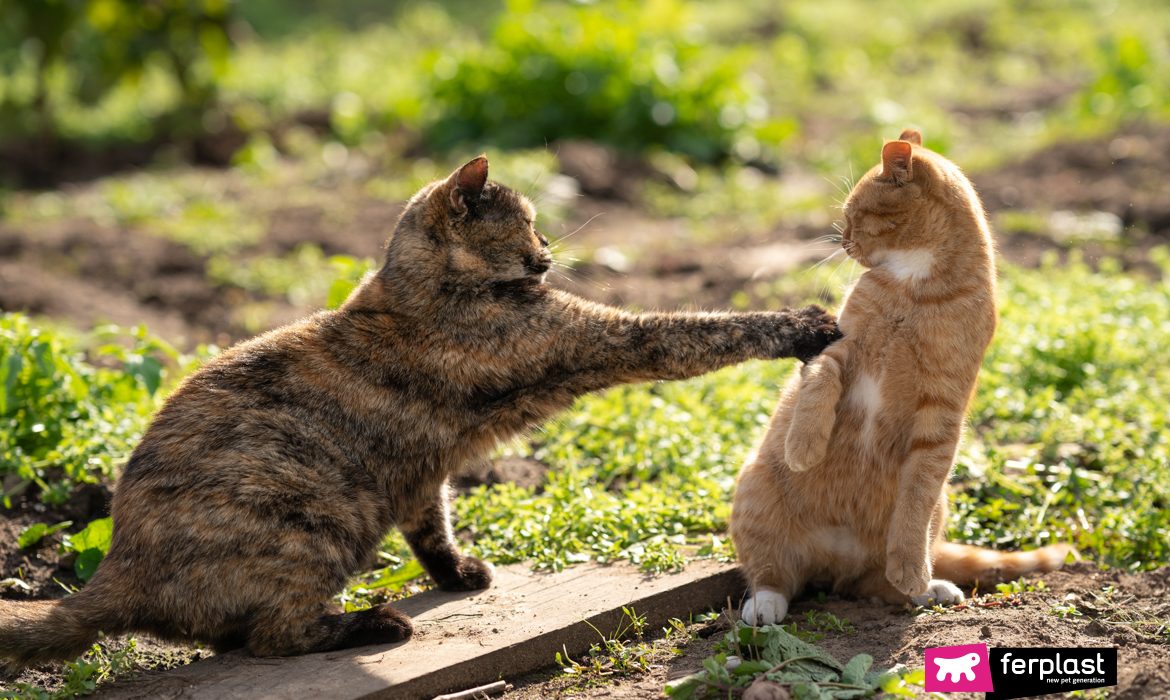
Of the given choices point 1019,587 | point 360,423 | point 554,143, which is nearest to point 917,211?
point 1019,587

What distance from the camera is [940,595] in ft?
14.5

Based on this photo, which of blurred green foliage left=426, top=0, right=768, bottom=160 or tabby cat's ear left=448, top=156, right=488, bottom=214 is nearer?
tabby cat's ear left=448, top=156, right=488, bottom=214

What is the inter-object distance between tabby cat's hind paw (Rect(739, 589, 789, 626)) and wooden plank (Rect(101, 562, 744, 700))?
0.29m

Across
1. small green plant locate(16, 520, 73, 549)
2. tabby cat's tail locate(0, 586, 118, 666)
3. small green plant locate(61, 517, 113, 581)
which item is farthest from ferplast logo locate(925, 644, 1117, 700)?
small green plant locate(16, 520, 73, 549)

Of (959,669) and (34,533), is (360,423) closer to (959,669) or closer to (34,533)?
(34,533)

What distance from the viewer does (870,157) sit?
10.2 metres

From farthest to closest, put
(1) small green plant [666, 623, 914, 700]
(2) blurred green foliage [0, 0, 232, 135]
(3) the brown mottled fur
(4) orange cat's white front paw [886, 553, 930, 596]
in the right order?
1. (2) blurred green foliage [0, 0, 232, 135]
2. (4) orange cat's white front paw [886, 553, 930, 596]
3. (3) the brown mottled fur
4. (1) small green plant [666, 623, 914, 700]

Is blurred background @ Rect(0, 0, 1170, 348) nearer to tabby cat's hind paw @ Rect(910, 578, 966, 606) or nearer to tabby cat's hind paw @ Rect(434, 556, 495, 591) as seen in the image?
tabby cat's hind paw @ Rect(434, 556, 495, 591)

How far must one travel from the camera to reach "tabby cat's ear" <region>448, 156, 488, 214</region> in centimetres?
455

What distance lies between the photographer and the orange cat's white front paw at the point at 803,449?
13.7ft

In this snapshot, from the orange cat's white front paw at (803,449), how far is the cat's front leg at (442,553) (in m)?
1.27

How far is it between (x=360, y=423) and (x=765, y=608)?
150 cm

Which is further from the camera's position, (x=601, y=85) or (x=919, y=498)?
(x=601, y=85)

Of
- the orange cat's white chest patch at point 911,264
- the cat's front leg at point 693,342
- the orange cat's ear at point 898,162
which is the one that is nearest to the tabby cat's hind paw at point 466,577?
the cat's front leg at point 693,342
